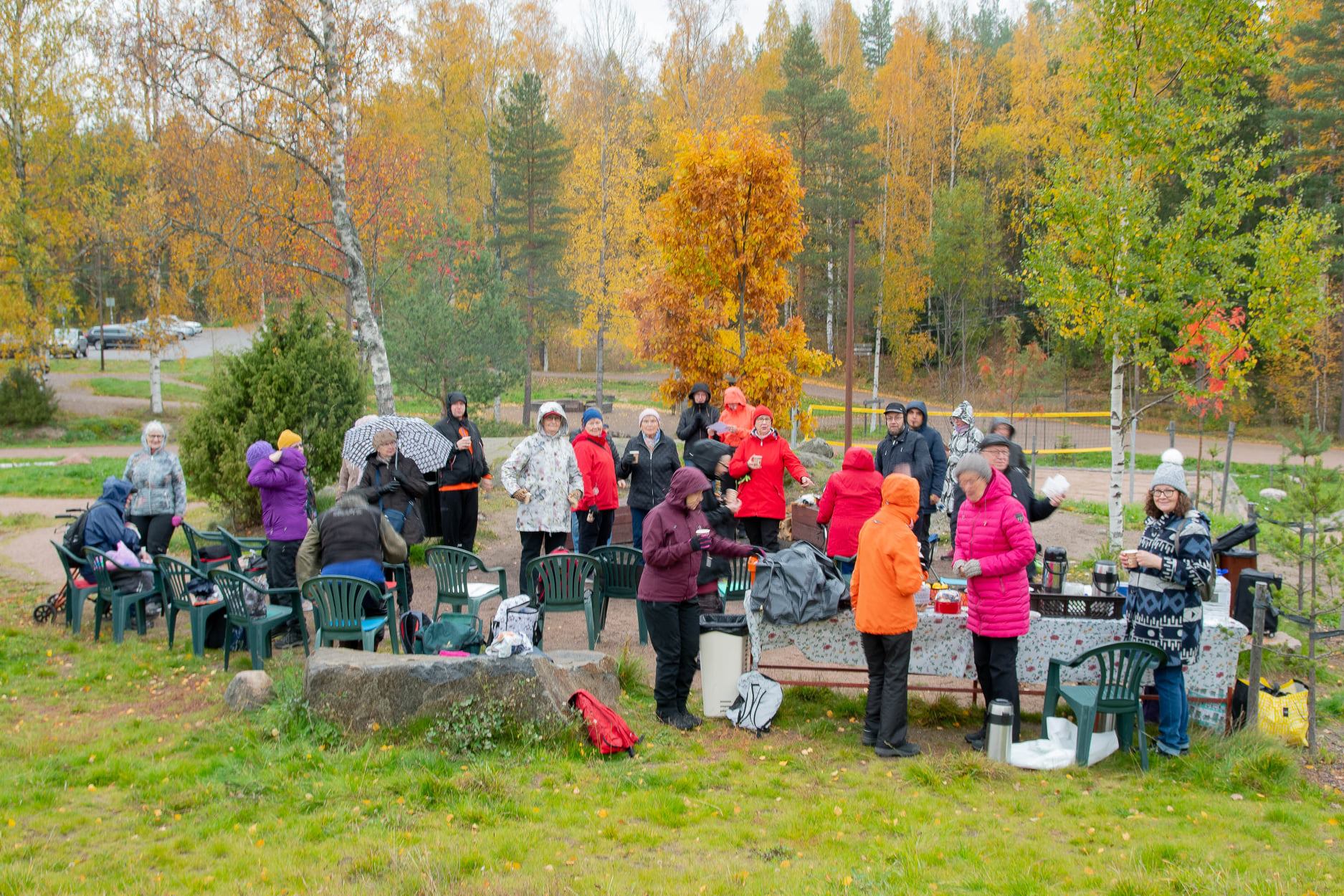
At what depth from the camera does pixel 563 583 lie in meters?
7.21

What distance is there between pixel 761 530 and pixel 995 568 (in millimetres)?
3463

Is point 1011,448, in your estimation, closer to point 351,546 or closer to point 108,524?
point 351,546

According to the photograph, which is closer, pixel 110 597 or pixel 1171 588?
pixel 1171 588

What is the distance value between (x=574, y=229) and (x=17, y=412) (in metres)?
16.5

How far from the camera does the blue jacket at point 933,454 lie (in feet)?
28.9

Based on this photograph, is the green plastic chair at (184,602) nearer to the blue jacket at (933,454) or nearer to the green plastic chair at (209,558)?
the green plastic chair at (209,558)

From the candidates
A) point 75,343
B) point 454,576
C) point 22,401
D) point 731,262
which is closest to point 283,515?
point 454,576

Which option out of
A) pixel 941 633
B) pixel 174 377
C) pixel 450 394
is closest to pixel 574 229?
pixel 174 377

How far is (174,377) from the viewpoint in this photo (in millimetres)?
32438

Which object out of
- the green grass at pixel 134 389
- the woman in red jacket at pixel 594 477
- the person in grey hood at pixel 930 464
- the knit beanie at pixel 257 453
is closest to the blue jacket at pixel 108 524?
the knit beanie at pixel 257 453

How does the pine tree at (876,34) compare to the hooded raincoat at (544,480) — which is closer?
the hooded raincoat at (544,480)

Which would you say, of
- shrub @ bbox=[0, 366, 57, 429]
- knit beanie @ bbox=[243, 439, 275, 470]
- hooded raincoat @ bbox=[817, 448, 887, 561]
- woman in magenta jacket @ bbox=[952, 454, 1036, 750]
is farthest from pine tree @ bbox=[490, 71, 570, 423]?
woman in magenta jacket @ bbox=[952, 454, 1036, 750]

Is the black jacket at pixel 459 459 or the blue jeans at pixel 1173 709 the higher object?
the black jacket at pixel 459 459

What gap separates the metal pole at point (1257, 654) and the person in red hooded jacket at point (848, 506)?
9.01 ft
